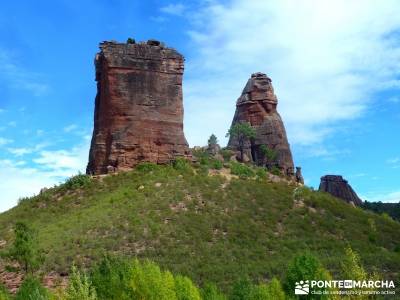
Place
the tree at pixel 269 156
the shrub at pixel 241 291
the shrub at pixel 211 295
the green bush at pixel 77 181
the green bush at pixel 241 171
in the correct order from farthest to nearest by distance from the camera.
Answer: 1. the tree at pixel 269 156
2. the green bush at pixel 241 171
3. the green bush at pixel 77 181
4. the shrub at pixel 241 291
5. the shrub at pixel 211 295

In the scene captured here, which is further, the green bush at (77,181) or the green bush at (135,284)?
the green bush at (77,181)

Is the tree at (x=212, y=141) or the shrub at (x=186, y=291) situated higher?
the tree at (x=212, y=141)

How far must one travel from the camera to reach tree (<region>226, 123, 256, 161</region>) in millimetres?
65875

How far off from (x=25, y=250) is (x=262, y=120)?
45.2m

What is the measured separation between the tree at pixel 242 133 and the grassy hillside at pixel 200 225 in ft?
77.6

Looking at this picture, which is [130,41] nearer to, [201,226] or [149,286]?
[201,226]

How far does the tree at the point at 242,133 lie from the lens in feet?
216

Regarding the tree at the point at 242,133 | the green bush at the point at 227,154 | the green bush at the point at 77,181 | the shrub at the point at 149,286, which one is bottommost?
the shrub at the point at 149,286

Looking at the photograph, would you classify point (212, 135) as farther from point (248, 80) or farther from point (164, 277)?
point (164, 277)

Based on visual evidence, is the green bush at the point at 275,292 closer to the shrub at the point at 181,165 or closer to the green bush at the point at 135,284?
the green bush at the point at 135,284

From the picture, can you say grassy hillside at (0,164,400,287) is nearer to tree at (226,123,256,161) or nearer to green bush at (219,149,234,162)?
green bush at (219,149,234,162)

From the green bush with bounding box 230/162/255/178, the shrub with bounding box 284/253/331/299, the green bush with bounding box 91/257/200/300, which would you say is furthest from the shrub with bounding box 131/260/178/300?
the green bush with bounding box 230/162/255/178

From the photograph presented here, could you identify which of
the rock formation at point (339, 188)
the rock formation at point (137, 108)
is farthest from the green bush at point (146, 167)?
the rock formation at point (339, 188)

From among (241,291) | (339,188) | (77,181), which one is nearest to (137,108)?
(77,181)
